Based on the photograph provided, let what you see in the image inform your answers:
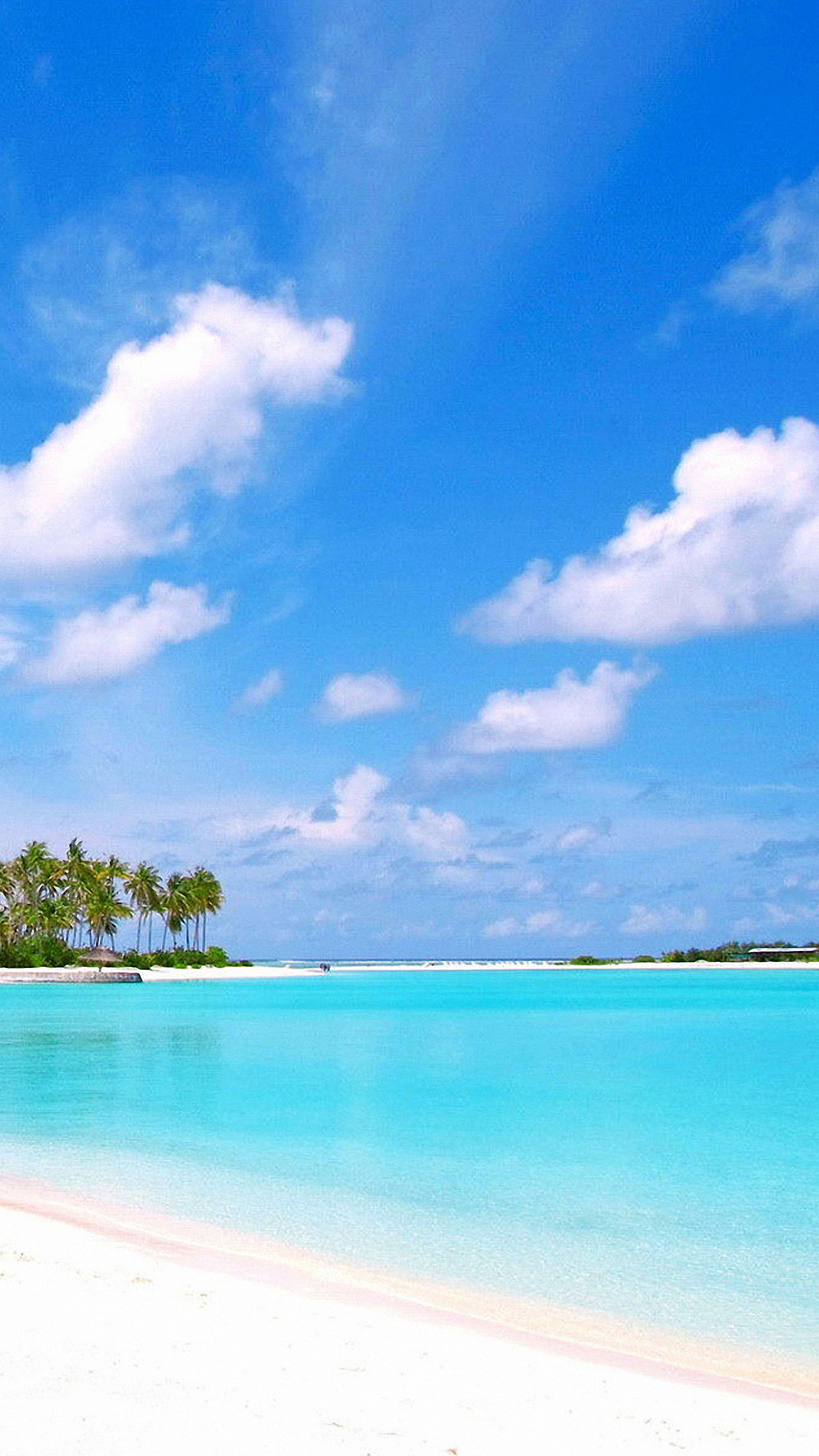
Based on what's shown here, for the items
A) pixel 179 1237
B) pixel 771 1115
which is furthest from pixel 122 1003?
pixel 179 1237

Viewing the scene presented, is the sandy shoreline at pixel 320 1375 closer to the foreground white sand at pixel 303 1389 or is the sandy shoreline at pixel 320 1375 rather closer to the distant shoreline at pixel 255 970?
the foreground white sand at pixel 303 1389

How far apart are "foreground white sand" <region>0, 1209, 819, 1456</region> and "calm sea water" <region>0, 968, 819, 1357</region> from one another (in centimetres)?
187

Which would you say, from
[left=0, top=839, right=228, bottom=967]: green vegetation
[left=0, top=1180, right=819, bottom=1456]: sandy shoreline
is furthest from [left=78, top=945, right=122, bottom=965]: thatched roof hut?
[left=0, top=1180, right=819, bottom=1456]: sandy shoreline

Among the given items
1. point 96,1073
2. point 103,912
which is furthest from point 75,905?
point 96,1073

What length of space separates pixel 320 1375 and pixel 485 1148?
1010 cm

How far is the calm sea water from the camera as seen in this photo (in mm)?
9812

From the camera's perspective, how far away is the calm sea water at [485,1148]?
9812mm

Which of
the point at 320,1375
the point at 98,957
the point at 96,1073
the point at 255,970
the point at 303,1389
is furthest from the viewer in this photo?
the point at 255,970

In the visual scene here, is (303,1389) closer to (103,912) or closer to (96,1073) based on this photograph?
(96,1073)

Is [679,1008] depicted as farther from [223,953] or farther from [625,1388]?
[223,953]

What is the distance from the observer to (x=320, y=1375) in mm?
6219

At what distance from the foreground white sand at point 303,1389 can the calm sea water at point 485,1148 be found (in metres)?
1.87

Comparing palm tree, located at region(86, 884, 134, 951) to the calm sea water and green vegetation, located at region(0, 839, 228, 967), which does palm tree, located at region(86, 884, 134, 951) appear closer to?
green vegetation, located at region(0, 839, 228, 967)

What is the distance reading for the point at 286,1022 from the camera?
4422 centimetres
